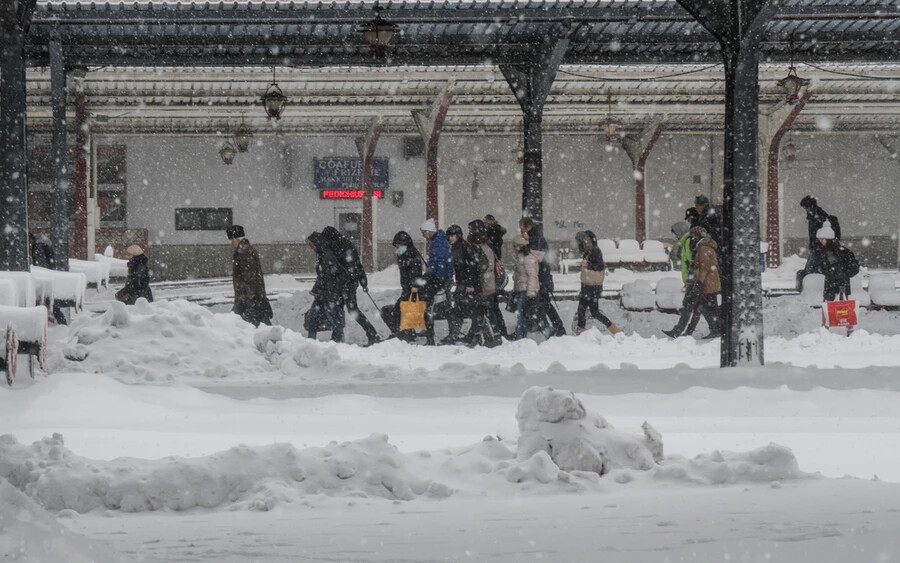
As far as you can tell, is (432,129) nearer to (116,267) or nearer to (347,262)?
(116,267)

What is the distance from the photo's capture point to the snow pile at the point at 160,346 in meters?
9.77

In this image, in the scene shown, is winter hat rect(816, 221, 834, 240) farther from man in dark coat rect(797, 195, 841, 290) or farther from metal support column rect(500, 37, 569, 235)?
metal support column rect(500, 37, 569, 235)

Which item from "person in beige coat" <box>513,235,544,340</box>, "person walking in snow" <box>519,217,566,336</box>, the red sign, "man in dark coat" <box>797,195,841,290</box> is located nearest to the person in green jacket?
"person walking in snow" <box>519,217,566,336</box>

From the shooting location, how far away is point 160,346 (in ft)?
34.0

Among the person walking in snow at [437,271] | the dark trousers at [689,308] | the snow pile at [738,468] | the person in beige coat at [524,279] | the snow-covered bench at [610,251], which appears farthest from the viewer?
the snow-covered bench at [610,251]

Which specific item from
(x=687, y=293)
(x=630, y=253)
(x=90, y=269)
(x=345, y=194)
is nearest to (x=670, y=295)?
(x=687, y=293)

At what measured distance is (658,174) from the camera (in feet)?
98.4

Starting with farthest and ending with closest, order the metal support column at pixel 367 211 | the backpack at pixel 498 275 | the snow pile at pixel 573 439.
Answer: the metal support column at pixel 367 211 < the backpack at pixel 498 275 < the snow pile at pixel 573 439

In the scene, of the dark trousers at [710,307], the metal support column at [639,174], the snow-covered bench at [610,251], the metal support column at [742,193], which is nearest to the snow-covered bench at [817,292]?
the dark trousers at [710,307]

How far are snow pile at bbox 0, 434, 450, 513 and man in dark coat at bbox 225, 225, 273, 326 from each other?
7542 mm

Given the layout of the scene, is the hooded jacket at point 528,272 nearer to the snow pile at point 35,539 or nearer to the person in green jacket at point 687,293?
the person in green jacket at point 687,293

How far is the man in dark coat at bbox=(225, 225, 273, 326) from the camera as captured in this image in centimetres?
1279

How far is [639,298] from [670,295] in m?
0.44

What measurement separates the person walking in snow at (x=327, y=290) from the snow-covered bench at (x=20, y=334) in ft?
14.0
